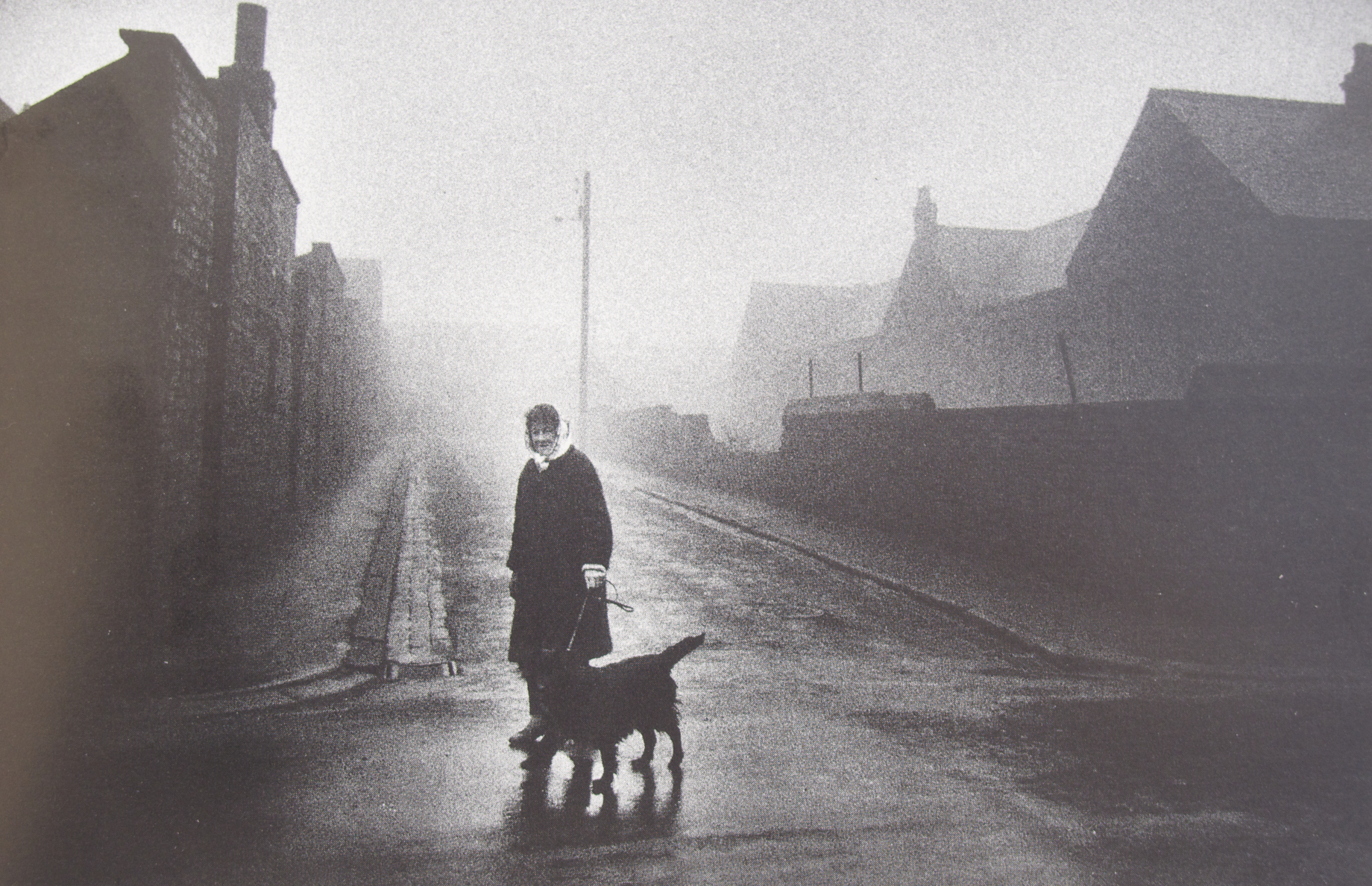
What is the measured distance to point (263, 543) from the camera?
→ 389 inches

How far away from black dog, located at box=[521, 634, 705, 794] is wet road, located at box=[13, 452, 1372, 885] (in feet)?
0.60

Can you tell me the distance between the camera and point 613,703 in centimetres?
381

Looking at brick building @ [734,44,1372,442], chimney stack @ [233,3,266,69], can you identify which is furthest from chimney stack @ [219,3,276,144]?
brick building @ [734,44,1372,442]

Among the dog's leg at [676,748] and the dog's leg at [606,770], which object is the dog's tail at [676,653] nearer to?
the dog's leg at [676,748]

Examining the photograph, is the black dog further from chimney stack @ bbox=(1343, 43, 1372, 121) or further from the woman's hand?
chimney stack @ bbox=(1343, 43, 1372, 121)

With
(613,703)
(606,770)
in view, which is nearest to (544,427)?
(613,703)

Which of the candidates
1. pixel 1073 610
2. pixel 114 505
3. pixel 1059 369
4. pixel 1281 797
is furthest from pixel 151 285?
pixel 1059 369

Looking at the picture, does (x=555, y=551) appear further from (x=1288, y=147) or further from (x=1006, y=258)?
(x=1006, y=258)

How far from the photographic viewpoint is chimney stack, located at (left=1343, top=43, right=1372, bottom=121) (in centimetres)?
2028

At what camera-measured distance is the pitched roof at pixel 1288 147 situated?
716 inches

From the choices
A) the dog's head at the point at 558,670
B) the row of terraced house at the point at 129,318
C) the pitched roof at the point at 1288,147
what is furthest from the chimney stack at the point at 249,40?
the pitched roof at the point at 1288,147

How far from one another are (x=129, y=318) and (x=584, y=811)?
18.1ft

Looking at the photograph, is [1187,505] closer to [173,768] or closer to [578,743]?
[578,743]

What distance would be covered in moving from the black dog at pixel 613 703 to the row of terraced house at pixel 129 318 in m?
4.11
